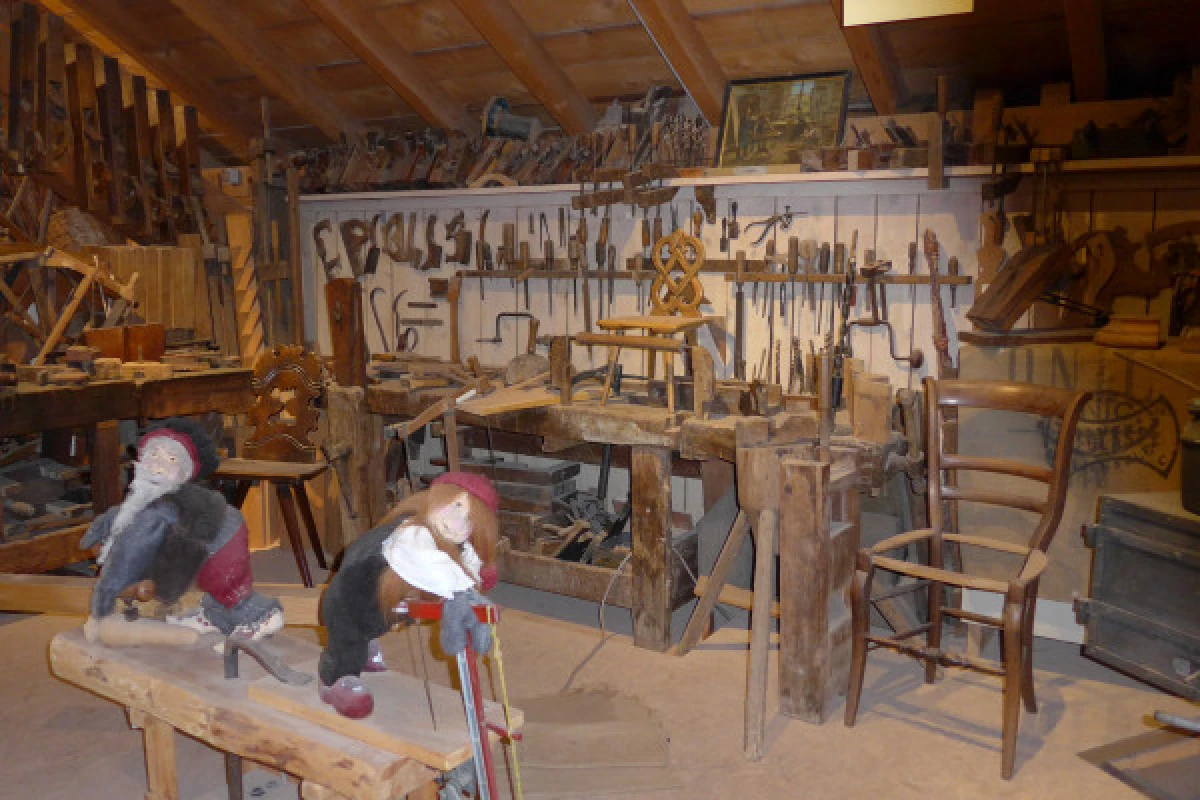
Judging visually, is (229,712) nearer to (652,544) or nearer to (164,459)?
(164,459)

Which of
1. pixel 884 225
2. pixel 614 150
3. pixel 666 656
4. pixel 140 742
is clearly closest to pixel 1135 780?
pixel 666 656

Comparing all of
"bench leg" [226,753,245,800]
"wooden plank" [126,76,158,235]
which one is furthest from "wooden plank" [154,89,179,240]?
"bench leg" [226,753,245,800]

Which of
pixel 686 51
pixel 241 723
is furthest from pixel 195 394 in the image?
pixel 241 723

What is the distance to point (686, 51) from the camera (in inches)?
189

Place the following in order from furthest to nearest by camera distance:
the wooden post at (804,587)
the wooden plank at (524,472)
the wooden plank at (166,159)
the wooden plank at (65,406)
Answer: the wooden plank at (166,159) < the wooden plank at (524,472) < the wooden plank at (65,406) < the wooden post at (804,587)

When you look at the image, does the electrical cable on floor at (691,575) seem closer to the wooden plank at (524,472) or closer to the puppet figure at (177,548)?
the wooden plank at (524,472)

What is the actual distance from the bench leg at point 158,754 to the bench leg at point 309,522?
7.04ft

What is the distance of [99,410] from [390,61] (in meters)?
2.37

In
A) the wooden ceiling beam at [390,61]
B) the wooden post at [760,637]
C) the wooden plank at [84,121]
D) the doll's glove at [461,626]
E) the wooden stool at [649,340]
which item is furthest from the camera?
the wooden plank at [84,121]

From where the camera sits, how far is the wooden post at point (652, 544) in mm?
4129

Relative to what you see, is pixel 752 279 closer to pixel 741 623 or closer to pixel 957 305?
pixel 957 305

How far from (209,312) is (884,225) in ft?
14.0

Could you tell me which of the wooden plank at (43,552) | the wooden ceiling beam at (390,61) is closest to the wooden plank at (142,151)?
the wooden ceiling beam at (390,61)

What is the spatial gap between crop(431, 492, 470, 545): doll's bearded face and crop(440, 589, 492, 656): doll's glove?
133mm
